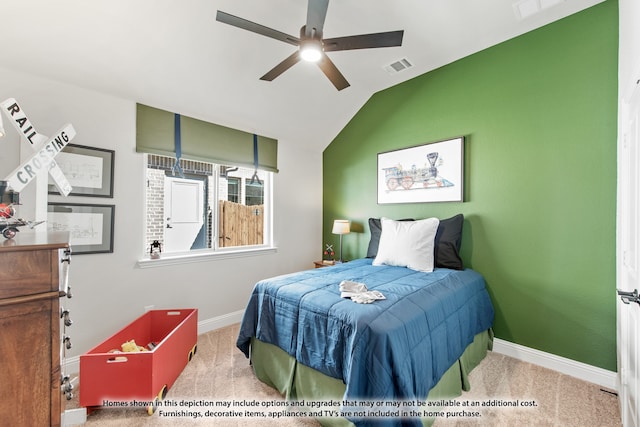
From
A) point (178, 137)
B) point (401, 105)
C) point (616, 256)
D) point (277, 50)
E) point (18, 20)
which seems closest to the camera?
point (18, 20)

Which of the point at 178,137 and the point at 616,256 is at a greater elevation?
the point at 178,137

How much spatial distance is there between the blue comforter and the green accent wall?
41 centimetres

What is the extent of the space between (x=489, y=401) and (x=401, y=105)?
2.92m

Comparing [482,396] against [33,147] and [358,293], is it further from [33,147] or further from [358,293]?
[33,147]

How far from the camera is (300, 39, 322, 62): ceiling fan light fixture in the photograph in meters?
1.79

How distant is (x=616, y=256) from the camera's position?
2.00 metres

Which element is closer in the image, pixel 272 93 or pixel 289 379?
pixel 289 379

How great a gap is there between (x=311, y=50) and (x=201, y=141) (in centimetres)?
174

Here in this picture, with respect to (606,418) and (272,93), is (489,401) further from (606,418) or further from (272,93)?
(272,93)

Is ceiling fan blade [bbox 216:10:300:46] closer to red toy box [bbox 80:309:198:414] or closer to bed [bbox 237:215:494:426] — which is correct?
bed [bbox 237:215:494:426]

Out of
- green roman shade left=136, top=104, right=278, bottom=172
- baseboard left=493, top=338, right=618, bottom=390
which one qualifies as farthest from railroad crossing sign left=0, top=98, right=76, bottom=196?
baseboard left=493, top=338, right=618, bottom=390

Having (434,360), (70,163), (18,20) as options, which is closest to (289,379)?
(434,360)

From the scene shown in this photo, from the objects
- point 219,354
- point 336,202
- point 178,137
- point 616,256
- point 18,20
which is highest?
point 18,20

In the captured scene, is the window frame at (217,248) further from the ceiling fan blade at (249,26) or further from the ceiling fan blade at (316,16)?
the ceiling fan blade at (316,16)
